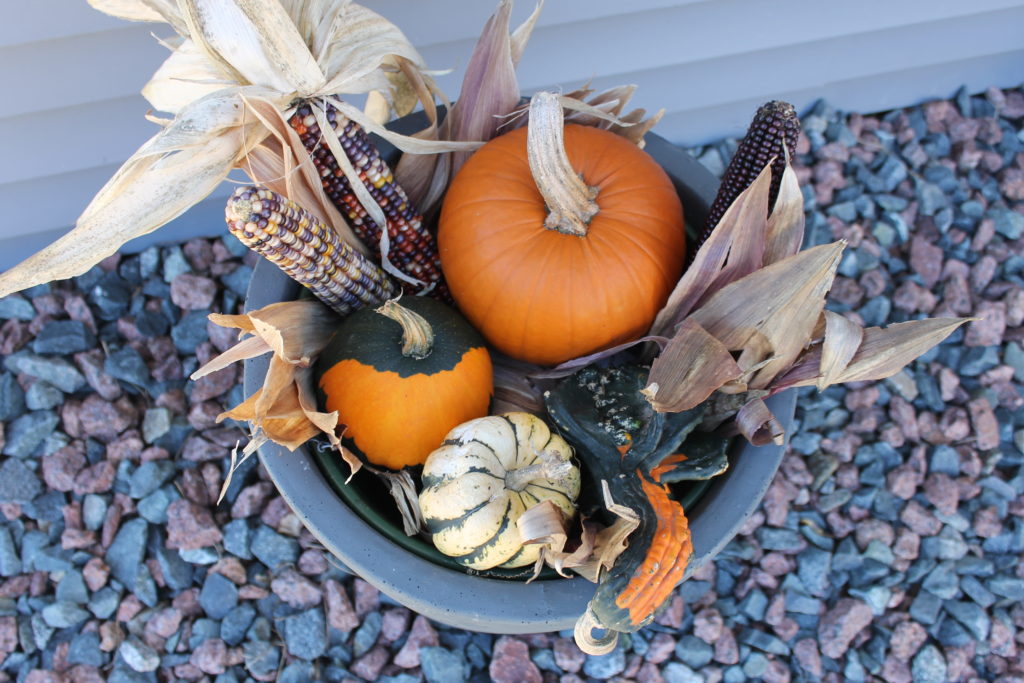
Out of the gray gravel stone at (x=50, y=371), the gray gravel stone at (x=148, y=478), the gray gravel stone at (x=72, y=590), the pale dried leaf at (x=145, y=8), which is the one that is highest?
the pale dried leaf at (x=145, y=8)

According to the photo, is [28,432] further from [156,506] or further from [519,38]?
[519,38]

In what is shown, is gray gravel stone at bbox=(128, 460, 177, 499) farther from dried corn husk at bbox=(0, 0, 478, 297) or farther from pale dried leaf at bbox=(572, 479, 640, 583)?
pale dried leaf at bbox=(572, 479, 640, 583)

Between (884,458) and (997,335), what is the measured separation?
0.48 meters

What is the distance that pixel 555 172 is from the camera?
4.42ft

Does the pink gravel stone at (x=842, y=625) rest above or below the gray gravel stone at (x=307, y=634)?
below

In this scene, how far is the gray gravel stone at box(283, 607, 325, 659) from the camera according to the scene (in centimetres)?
185

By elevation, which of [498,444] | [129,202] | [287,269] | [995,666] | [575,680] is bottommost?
[995,666]

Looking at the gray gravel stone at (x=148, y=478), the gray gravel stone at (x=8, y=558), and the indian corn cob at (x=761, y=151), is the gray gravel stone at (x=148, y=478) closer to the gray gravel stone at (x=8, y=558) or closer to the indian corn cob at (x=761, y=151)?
the gray gravel stone at (x=8, y=558)

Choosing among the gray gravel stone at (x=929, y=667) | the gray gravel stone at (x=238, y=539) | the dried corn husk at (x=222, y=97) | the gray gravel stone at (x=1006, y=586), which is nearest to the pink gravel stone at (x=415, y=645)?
the gray gravel stone at (x=238, y=539)

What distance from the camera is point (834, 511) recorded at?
207 cm

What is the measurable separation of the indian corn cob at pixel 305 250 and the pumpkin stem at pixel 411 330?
4.1 inches

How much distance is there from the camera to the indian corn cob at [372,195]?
1361 millimetres

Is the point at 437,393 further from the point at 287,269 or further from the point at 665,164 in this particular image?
the point at 665,164

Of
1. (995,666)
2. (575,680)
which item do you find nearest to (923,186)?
(995,666)
